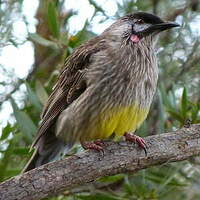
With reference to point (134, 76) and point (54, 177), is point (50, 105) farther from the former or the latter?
point (54, 177)

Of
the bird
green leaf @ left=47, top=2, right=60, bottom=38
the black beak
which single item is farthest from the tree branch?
green leaf @ left=47, top=2, right=60, bottom=38

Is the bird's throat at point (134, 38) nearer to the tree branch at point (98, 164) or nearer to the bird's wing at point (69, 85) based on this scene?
the bird's wing at point (69, 85)

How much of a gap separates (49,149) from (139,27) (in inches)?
40.3

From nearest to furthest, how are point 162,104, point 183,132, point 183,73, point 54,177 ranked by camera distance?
point 54,177 < point 183,132 < point 162,104 < point 183,73

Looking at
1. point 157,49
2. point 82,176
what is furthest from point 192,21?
point 82,176

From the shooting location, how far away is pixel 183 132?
4.24m

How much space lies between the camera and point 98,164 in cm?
402

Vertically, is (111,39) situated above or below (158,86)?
above

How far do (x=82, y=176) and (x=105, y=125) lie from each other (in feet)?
2.08

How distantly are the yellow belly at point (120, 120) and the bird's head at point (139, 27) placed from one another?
23.0 inches

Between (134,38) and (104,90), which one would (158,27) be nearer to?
(134,38)

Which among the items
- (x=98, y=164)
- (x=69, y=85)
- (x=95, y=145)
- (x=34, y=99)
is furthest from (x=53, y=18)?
(x=98, y=164)

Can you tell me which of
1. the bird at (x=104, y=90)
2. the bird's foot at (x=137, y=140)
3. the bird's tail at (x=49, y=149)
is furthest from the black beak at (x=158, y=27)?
the bird's tail at (x=49, y=149)

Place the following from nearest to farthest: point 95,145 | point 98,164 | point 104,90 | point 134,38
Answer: point 98,164
point 95,145
point 104,90
point 134,38
